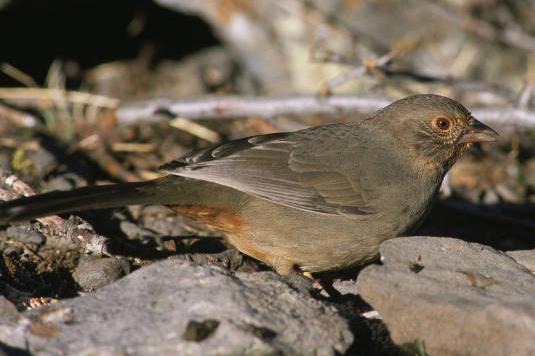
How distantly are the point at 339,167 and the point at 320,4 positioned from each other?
280 centimetres

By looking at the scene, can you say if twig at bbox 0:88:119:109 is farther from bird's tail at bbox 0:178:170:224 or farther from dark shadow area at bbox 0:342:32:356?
dark shadow area at bbox 0:342:32:356

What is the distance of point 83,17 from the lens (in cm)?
738

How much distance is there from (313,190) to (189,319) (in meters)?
1.65

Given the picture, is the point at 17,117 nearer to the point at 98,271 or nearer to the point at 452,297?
the point at 98,271

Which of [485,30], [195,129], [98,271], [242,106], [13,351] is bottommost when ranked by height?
[98,271]

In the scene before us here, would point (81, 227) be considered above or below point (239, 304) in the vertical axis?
below

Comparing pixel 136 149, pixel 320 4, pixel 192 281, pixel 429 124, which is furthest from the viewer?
pixel 320 4

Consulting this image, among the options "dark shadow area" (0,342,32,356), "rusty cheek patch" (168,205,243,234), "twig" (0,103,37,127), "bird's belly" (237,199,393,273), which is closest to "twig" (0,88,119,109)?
"twig" (0,103,37,127)

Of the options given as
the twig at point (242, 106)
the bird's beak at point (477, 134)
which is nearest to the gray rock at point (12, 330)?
the bird's beak at point (477, 134)

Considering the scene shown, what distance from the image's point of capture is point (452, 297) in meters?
3.02

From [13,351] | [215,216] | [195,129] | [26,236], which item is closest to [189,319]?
[13,351]

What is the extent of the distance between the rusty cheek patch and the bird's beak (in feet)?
4.87

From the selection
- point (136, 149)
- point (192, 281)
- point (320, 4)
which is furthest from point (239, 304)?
point (320, 4)

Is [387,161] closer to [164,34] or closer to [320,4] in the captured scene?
[320,4]
